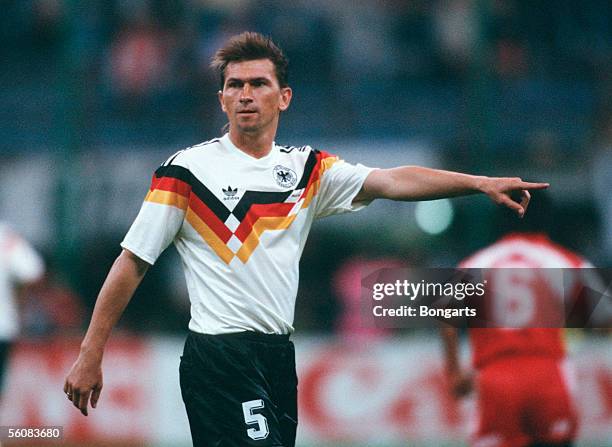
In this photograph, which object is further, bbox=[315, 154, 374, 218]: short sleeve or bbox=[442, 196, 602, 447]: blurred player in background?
bbox=[442, 196, 602, 447]: blurred player in background

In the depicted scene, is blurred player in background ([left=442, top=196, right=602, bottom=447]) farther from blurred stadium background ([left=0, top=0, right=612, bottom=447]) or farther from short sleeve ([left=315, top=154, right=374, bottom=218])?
blurred stadium background ([left=0, top=0, right=612, bottom=447])

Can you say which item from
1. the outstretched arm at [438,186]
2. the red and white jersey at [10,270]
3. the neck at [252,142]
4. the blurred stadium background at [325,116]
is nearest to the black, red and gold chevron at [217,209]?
the neck at [252,142]

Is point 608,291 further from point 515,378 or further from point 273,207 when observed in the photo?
point 273,207

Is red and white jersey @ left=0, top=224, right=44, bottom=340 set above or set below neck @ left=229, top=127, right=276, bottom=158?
below

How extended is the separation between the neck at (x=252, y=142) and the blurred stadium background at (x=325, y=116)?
18.3 feet

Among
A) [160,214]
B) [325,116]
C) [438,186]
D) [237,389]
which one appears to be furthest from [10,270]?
[325,116]

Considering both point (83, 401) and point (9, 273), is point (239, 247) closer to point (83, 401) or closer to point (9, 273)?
point (83, 401)

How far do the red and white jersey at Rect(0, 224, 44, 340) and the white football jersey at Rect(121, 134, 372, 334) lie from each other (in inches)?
149

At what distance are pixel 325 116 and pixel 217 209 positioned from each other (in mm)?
8849

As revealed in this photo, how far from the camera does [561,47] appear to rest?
1409cm

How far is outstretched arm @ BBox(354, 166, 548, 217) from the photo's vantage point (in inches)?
174

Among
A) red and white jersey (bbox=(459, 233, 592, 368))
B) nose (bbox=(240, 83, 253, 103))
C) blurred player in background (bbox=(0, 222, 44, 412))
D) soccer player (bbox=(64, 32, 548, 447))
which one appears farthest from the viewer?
blurred player in background (bbox=(0, 222, 44, 412))

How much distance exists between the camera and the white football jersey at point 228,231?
4551mm

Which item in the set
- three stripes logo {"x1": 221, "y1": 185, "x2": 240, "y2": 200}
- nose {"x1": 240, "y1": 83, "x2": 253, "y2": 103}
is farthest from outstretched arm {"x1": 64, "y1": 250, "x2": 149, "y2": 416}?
nose {"x1": 240, "y1": 83, "x2": 253, "y2": 103}
